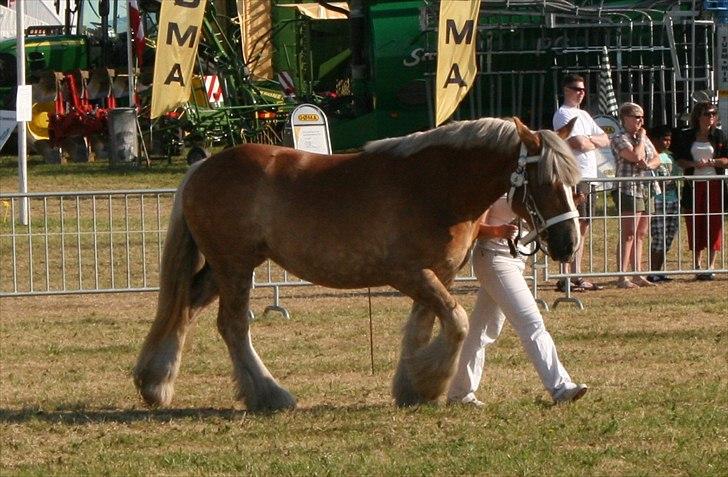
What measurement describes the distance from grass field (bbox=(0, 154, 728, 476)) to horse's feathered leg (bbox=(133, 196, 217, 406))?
15 centimetres

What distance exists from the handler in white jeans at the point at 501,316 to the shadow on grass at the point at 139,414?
1.52 feet

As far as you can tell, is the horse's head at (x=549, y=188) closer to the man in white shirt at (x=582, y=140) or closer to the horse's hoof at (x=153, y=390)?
the horse's hoof at (x=153, y=390)

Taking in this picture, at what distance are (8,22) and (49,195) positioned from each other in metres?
23.1

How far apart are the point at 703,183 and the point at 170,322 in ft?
22.3

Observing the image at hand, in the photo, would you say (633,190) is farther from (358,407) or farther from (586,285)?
(358,407)

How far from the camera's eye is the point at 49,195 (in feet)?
40.2

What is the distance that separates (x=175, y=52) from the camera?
16875mm

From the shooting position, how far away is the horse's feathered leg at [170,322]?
8453 mm

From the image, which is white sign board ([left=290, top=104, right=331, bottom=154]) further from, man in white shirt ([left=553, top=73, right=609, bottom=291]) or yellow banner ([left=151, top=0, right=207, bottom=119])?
yellow banner ([left=151, top=0, right=207, bottom=119])

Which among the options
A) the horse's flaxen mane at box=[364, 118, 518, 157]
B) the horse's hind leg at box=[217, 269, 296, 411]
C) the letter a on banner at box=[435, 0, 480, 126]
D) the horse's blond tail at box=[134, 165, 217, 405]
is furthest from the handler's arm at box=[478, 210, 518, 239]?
the letter a on banner at box=[435, 0, 480, 126]

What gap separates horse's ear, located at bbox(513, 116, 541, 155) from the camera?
749 centimetres

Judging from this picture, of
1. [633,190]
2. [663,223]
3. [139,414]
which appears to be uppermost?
[633,190]

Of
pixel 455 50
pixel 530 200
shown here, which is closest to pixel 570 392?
pixel 530 200

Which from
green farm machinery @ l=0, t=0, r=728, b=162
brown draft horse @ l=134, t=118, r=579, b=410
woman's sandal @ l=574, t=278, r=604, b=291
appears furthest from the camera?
green farm machinery @ l=0, t=0, r=728, b=162
